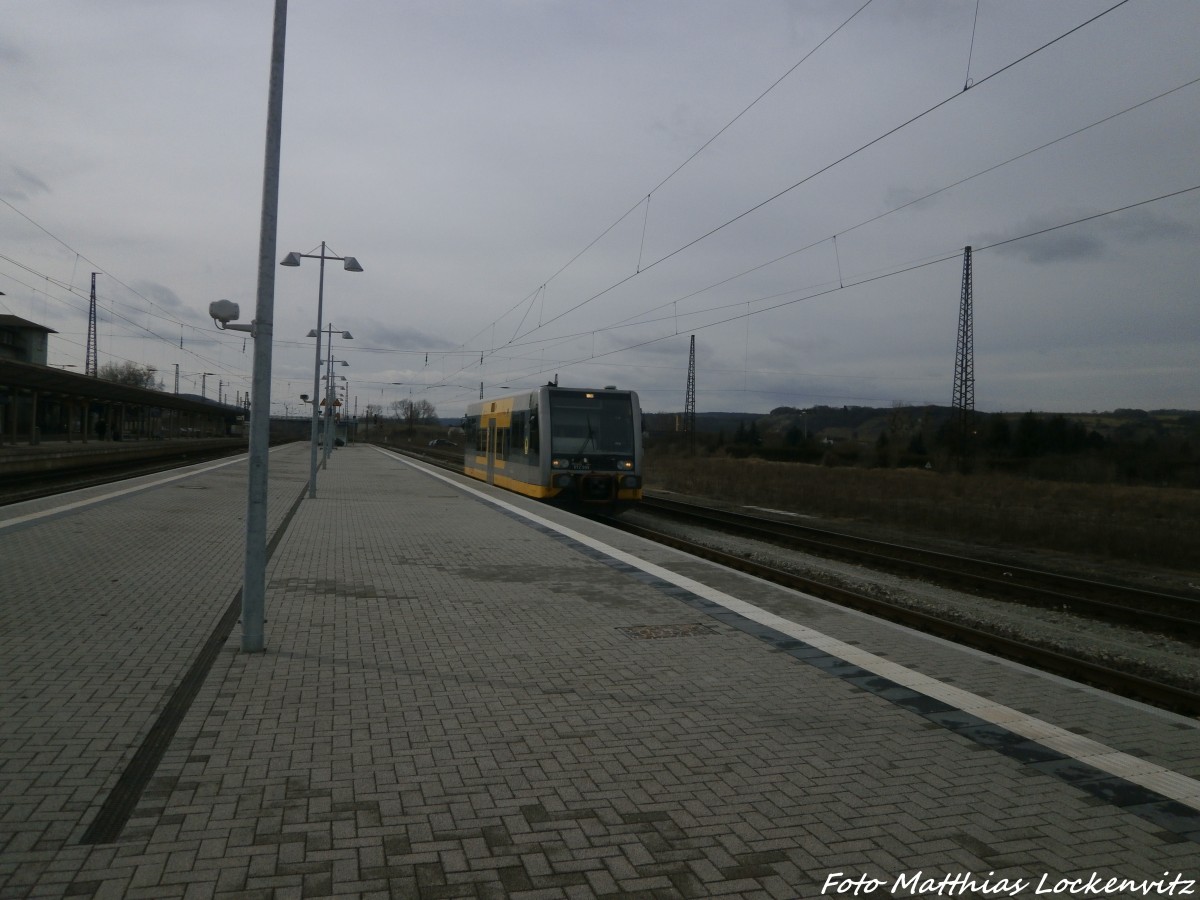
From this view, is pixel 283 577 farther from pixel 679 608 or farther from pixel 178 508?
pixel 178 508

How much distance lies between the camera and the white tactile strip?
426 centimetres

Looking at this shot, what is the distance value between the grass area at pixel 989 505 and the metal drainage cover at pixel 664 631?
12.8 m

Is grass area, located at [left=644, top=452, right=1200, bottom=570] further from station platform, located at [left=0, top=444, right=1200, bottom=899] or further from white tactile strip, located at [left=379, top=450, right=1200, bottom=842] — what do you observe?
station platform, located at [left=0, top=444, right=1200, bottom=899]

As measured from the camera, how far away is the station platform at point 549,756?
3.46 m

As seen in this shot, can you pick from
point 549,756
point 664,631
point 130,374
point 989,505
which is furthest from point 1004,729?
point 130,374

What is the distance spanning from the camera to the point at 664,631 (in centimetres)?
767

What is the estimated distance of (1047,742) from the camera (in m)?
5.02

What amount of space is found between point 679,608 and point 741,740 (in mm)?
3782

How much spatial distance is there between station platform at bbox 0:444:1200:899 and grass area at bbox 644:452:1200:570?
1297cm

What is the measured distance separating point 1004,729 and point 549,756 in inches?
107

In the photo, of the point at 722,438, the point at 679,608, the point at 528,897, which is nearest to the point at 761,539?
the point at 679,608

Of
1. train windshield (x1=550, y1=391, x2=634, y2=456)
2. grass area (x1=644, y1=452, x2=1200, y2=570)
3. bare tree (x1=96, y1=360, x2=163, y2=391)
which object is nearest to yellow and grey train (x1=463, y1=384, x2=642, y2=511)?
train windshield (x1=550, y1=391, x2=634, y2=456)

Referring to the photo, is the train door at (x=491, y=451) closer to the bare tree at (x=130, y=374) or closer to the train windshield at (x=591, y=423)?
the train windshield at (x=591, y=423)

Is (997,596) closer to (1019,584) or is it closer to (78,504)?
(1019,584)
